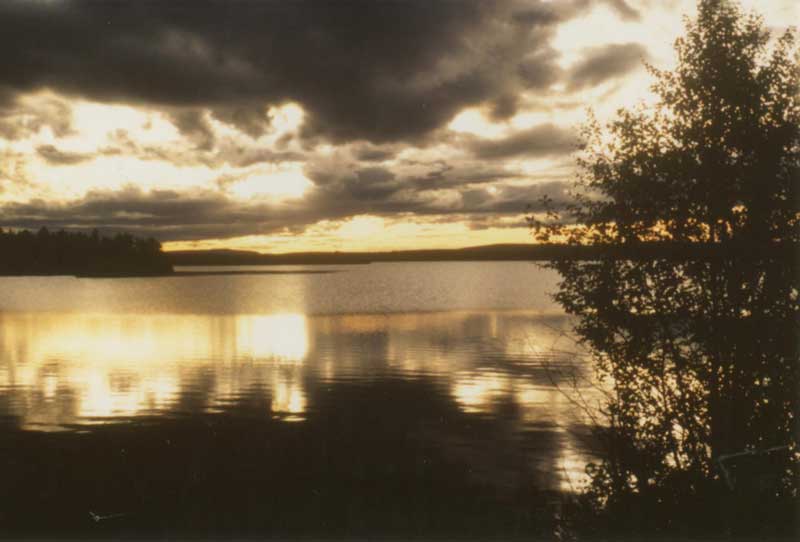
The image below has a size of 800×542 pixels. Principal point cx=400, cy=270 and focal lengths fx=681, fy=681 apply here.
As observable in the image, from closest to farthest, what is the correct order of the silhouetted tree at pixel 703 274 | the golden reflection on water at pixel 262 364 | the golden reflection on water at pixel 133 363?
the silhouetted tree at pixel 703 274, the golden reflection on water at pixel 262 364, the golden reflection on water at pixel 133 363

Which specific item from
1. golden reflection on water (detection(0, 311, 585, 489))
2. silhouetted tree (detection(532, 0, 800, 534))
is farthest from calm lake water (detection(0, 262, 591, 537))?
silhouetted tree (detection(532, 0, 800, 534))

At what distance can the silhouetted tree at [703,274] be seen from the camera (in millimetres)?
19641

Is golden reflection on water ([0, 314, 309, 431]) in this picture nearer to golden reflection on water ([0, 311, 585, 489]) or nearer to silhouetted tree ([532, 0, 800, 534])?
golden reflection on water ([0, 311, 585, 489])

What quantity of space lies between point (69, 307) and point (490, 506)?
114m

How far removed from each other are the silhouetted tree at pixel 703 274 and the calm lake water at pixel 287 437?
303 centimetres

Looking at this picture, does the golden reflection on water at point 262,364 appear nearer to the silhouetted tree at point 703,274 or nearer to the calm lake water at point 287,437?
the calm lake water at point 287,437

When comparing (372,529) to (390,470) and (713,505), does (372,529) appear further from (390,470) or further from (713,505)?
(713,505)

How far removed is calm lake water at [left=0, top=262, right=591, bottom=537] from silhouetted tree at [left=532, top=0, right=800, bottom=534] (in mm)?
3034

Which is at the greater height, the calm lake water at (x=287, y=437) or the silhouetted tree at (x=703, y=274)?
the silhouetted tree at (x=703, y=274)

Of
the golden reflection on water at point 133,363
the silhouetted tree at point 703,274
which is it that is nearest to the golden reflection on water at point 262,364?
the golden reflection on water at point 133,363

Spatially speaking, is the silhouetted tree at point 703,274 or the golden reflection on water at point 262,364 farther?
the golden reflection on water at point 262,364

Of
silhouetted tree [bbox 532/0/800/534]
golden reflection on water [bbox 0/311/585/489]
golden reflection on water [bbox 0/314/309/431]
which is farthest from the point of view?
golden reflection on water [bbox 0/314/309/431]

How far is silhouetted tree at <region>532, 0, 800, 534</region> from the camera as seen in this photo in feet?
64.4

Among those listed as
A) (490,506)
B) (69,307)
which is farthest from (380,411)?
(69,307)
